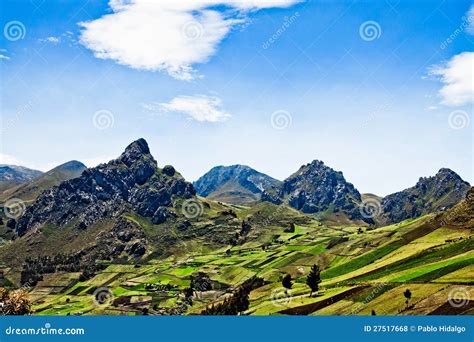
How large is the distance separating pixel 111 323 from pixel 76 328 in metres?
14.2

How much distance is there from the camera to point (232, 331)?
9075 cm

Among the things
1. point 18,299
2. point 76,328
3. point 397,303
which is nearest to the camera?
point 76,328

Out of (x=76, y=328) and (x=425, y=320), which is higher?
(x=76, y=328)

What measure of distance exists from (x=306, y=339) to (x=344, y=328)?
40.3 feet

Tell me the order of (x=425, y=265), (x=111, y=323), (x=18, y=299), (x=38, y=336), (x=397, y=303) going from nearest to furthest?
(x=38, y=336)
(x=111, y=323)
(x=397, y=303)
(x=18, y=299)
(x=425, y=265)

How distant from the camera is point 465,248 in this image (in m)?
196

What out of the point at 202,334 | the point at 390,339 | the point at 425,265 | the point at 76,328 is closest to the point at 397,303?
the point at 425,265

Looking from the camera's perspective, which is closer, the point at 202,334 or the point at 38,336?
the point at 38,336

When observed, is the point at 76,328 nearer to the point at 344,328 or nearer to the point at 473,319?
the point at 344,328

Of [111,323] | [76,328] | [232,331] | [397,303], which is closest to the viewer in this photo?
[76,328]

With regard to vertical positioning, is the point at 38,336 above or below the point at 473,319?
above

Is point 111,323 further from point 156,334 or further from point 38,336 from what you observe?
point 38,336

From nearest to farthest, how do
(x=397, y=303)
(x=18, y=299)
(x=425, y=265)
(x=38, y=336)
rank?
(x=38, y=336)
(x=397, y=303)
(x=18, y=299)
(x=425, y=265)

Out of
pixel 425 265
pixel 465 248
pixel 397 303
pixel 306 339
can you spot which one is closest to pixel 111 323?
pixel 306 339
